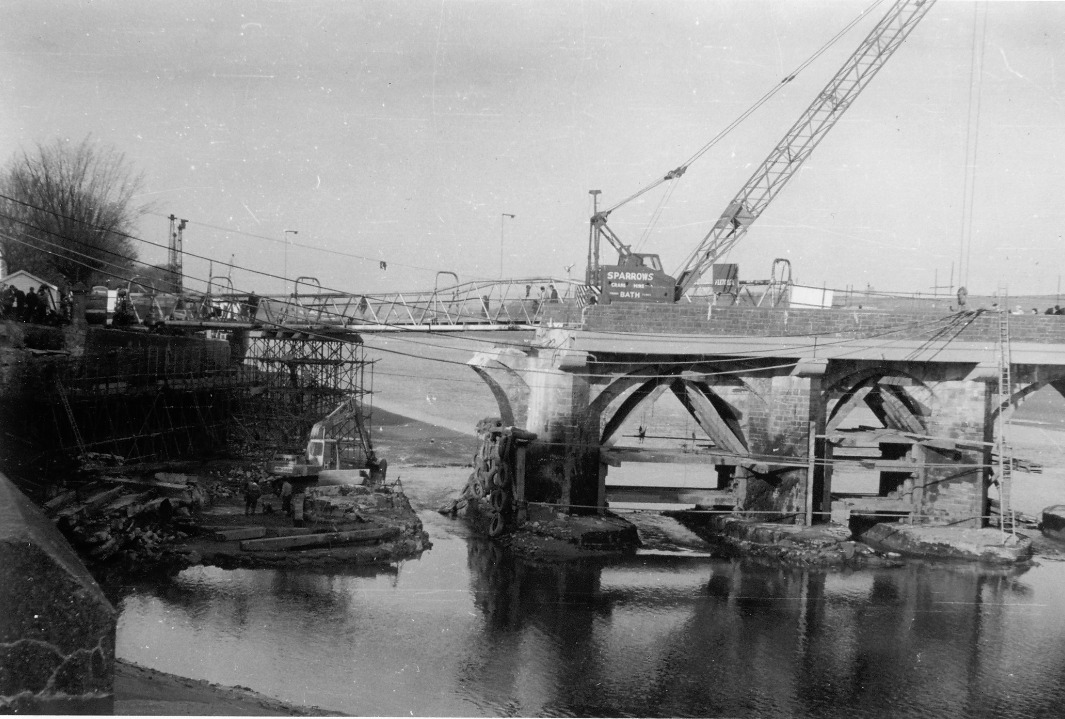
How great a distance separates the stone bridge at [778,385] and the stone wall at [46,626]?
16.6m

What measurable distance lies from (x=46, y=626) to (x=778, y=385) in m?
20.3

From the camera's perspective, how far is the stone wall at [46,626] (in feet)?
21.8

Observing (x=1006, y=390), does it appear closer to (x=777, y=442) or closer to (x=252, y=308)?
(x=777, y=442)

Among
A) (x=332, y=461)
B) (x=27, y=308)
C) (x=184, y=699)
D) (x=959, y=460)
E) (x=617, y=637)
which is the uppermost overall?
(x=27, y=308)

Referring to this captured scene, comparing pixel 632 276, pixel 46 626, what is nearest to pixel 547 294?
pixel 632 276

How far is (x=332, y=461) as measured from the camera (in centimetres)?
3066

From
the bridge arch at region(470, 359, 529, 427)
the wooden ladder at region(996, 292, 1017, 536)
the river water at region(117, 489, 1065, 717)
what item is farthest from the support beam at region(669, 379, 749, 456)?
the wooden ladder at region(996, 292, 1017, 536)

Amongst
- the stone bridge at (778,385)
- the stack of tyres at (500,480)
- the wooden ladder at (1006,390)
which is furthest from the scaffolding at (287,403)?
the wooden ladder at (1006,390)

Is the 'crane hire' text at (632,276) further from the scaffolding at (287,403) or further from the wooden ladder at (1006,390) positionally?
the scaffolding at (287,403)

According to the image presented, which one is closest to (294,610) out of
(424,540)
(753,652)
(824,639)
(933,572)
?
(424,540)

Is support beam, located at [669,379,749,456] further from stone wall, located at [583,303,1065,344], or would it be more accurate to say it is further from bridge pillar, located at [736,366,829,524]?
stone wall, located at [583,303,1065,344]

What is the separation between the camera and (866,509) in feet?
82.0

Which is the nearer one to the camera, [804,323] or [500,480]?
[804,323]

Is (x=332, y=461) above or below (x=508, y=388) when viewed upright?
below
